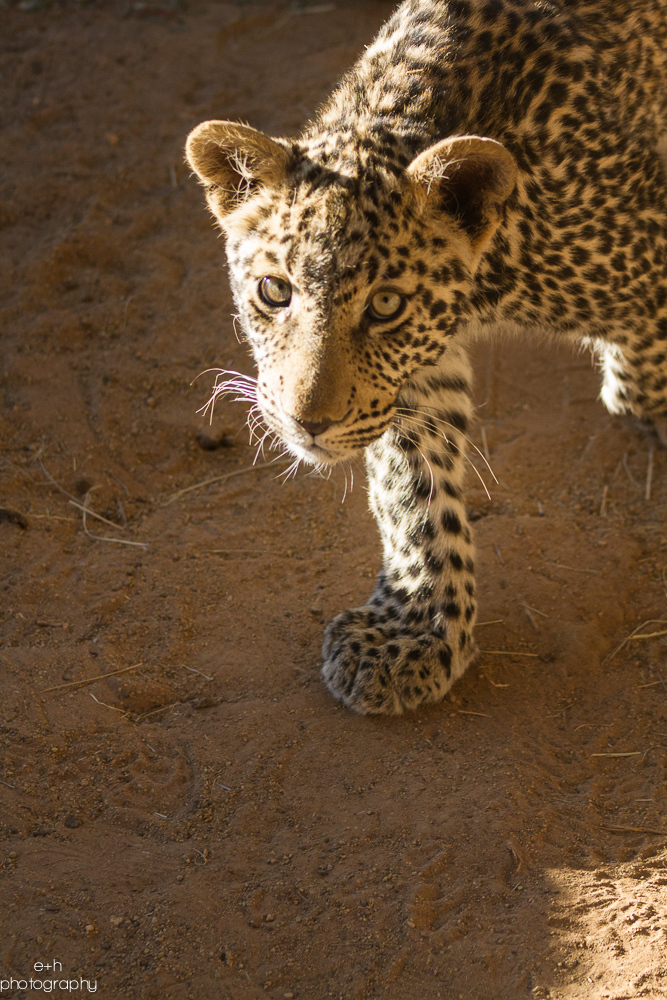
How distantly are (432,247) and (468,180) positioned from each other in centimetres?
27

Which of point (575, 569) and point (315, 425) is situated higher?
point (315, 425)

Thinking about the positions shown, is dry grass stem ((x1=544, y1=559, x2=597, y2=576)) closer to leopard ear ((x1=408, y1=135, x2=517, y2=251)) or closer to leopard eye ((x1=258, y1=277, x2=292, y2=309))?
leopard ear ((x1=408, y1=135, x2=517, y2=251))

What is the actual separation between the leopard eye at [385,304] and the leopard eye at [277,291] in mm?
314

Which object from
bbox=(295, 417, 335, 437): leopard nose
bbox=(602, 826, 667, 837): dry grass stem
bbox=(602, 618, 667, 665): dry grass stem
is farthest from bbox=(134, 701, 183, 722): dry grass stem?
bbox=(602, 618, 667, 665): dry grass stem

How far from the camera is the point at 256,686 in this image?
14.3 feet

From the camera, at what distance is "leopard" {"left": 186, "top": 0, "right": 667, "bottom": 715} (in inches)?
138

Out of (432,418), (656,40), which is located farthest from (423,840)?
(656,40)

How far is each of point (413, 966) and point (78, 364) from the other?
406 cm

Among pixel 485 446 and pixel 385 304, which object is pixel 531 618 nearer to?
pixel 485 446

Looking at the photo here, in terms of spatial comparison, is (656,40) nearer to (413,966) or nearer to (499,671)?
(499,671)

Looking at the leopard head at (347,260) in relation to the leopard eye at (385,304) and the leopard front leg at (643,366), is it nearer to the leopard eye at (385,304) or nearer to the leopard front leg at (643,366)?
the leopard eye at (385,304)

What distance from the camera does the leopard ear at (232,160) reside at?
3.64 meters

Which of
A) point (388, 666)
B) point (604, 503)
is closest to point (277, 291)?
point (388, 666)

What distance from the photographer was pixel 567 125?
12.9 feet
